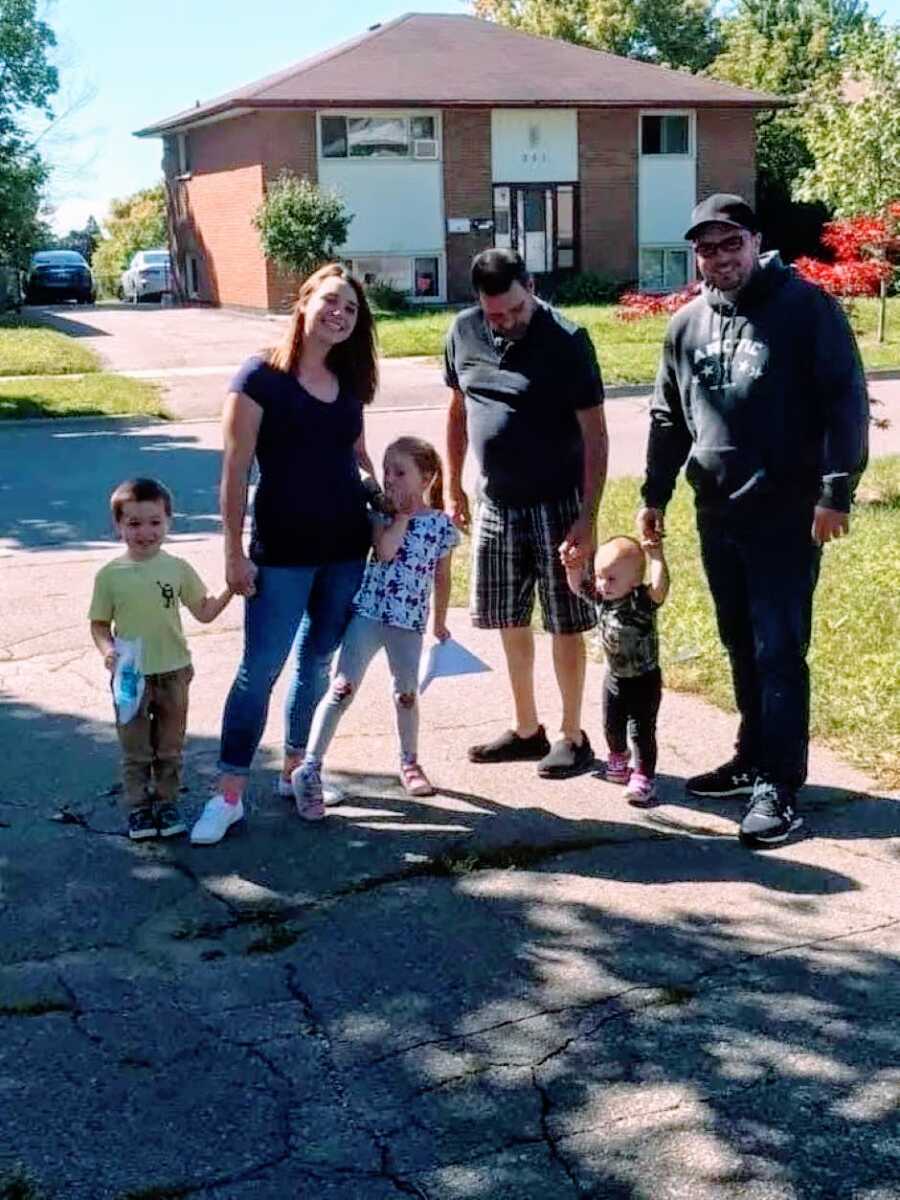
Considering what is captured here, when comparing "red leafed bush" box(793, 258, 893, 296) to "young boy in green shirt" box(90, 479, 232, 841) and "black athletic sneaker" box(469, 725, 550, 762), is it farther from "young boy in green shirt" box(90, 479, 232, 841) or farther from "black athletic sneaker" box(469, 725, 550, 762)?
"young boy in green shirt" box(90, 479, 232, 841)

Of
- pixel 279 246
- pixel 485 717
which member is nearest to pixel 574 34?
pixel 279 246

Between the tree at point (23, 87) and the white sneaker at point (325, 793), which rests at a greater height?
the tree at point (23, 87)

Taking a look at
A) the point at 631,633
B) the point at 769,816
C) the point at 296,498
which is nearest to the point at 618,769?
the point at 631,633

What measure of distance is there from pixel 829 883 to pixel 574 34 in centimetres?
6254

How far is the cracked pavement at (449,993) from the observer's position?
3268mm

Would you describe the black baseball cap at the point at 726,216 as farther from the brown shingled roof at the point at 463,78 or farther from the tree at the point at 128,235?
the tree at the point at 128,235

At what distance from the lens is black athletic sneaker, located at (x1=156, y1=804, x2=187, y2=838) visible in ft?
16.8

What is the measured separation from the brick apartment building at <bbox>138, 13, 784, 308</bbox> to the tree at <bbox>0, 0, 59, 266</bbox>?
3.91 m

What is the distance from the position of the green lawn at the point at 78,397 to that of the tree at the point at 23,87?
49.8 ft

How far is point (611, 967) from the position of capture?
4.19 meters

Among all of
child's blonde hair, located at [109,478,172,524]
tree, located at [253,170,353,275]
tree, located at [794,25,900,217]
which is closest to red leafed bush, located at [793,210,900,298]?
tree, located at [794,25,900,217]

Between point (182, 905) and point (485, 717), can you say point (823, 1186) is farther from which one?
point (485, 717)

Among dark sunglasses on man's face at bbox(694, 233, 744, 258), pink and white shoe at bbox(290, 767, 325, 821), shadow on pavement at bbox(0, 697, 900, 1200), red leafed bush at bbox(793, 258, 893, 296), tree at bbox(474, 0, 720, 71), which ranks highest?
tree at bbox(474, 0, 720, 71)

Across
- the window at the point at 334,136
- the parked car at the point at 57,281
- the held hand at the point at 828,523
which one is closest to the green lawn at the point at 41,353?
the window at the point at 334,136
